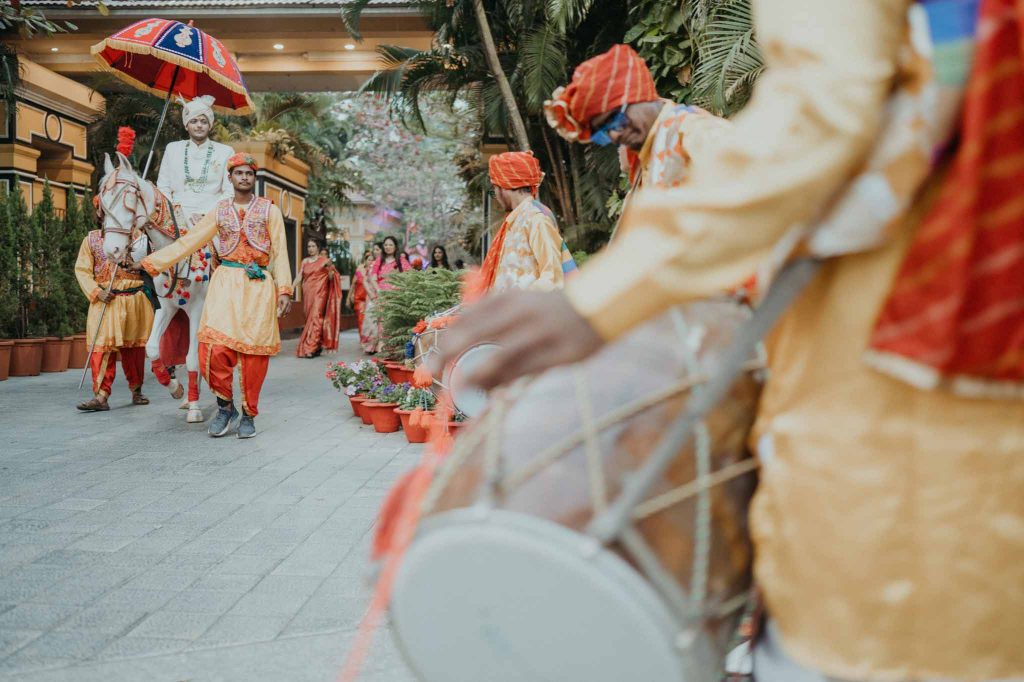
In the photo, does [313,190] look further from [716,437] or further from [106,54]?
[716,437]

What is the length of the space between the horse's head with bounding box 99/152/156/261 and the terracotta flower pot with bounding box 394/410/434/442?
281 cm

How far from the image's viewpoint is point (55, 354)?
40.9 ft

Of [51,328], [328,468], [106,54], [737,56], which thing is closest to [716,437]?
[328,468]

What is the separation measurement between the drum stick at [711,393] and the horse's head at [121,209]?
7.63 meters

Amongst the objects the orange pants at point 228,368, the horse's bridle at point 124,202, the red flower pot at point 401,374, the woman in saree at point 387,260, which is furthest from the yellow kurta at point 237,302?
the woman in saree at point 387,260

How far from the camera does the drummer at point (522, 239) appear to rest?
17.3ft

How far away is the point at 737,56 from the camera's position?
7.89 m

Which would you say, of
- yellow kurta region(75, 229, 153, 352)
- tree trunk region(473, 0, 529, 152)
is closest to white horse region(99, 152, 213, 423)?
yellow kurta region(75, 229, 153, 352)

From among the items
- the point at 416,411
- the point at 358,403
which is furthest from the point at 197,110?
the point at 416,411

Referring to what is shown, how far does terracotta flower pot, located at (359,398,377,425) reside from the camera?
806 centimetres

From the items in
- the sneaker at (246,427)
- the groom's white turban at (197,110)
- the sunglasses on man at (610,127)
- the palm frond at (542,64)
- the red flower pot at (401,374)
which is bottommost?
the sneaker at (246,427)

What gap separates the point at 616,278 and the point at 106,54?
972 cm

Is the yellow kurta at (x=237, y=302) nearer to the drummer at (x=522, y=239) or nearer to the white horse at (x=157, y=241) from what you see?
the white horse at (x=157, y=241)

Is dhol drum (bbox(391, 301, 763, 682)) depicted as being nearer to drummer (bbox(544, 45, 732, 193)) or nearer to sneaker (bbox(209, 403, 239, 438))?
drummer (bbox(544, 45, 732, 193))
